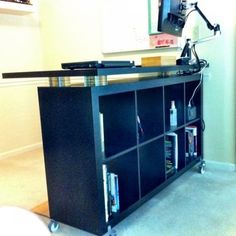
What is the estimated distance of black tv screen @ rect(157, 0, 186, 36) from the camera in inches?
76.7

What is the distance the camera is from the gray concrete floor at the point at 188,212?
5.54 feet

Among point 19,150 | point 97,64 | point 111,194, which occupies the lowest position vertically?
point 19,150

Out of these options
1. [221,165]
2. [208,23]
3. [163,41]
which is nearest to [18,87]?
[163,41]

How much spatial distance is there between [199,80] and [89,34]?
1.39 metres

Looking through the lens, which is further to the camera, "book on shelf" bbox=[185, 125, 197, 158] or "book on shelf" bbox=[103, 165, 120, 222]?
"book on shelf" bbox=[185, 125, 197, 158]

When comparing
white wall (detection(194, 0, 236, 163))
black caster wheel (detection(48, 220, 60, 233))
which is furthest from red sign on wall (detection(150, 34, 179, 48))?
black caster wheel (detection(48, 220, 60, 233))

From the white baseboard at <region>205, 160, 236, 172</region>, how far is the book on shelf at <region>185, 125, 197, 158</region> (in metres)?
0.21

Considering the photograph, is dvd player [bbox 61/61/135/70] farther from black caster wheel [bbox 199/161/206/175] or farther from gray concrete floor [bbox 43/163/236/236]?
black caster wheel [bbox 199/161/206/175]

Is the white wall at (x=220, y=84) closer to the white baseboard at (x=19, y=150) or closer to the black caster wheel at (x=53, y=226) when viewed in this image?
the black caster wheel at (x=53, y=226)

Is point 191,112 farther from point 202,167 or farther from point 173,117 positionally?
point 202,167

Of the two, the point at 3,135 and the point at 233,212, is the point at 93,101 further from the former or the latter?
the point at 3,135

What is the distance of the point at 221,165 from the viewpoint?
261cm

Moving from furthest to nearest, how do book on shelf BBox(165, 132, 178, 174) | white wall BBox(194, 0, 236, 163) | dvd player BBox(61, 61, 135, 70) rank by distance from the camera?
white wall BBox(194, 0, 236, 163) < book on shelf BBox(165, 132, 178, 174) < dvd player BBox(61, 61, 135, 70)

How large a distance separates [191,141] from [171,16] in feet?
3.47
